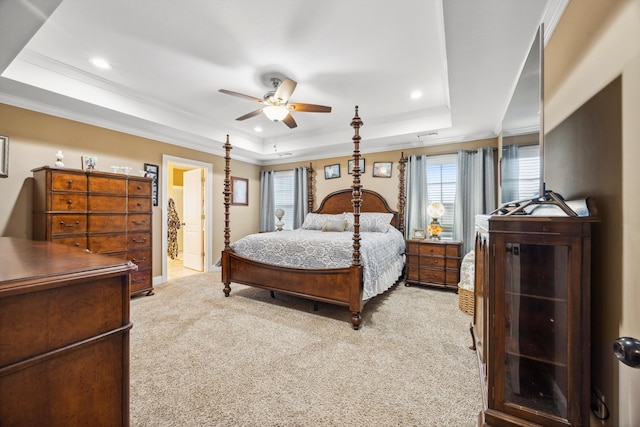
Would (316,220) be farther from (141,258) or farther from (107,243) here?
(107,243)

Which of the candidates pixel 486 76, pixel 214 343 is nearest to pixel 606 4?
pixel 486 76

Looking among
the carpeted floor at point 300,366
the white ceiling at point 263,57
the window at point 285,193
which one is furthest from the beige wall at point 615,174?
the window at point 285,193

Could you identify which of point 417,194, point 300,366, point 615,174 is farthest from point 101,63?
point 417,194

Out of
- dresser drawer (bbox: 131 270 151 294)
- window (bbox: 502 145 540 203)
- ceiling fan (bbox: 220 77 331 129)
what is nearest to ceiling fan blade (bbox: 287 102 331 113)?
ceiling fan (bbox: 220 77 331 129)

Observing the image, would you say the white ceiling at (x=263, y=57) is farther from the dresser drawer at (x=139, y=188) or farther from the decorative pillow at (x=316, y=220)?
the decorative pillow at (x=316, y=220)

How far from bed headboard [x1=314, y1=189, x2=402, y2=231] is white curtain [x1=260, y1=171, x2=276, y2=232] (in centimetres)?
121

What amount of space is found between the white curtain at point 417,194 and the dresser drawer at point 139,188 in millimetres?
4008

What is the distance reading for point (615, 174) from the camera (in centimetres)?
109

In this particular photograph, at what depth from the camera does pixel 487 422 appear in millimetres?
1290

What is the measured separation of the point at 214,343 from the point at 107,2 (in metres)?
2.78

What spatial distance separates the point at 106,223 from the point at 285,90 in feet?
9.00

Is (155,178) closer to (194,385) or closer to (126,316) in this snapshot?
(194,385)

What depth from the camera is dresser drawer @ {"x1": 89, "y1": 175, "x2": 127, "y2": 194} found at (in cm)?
314

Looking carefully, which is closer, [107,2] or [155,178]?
[107,2]
